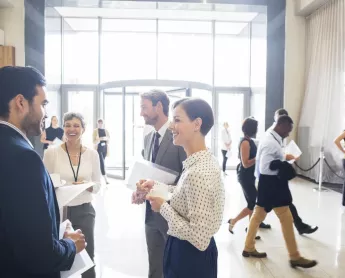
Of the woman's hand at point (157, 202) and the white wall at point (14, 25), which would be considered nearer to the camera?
the woman's hand at point (157, 202)

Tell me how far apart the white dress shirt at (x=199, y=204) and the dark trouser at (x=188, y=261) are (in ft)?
0.23

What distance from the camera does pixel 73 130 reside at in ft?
7.70

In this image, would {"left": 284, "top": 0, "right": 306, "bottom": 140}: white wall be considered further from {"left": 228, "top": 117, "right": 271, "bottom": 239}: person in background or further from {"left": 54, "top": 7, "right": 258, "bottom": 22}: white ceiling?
{"left": 228, "top": 117, "right": 271, "bottom": 239}: person in background

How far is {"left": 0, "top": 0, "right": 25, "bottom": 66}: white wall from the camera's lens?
8.03 m

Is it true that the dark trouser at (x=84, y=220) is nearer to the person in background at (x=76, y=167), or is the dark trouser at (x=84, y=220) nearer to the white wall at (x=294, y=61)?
the person in background at (x=76, y=167)

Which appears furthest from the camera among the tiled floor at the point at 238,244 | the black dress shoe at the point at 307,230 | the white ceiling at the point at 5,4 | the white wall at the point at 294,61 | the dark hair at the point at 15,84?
the white wall at the point at 294,61

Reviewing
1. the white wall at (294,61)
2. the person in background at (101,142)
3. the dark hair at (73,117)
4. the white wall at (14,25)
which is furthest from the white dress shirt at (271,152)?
the white wall at (14,25)

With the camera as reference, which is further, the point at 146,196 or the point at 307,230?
the point at 307,230

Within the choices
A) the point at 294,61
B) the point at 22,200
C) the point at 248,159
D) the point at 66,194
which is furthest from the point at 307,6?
the point at 22,200

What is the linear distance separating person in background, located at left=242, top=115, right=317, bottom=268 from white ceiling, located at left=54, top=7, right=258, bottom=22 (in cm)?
783

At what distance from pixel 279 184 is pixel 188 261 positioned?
6.24ft

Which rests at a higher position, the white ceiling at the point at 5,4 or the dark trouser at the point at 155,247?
the white ceiling at the point at 5,4

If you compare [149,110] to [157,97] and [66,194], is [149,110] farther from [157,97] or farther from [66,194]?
[66,194]

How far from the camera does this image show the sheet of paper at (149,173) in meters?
1.91
